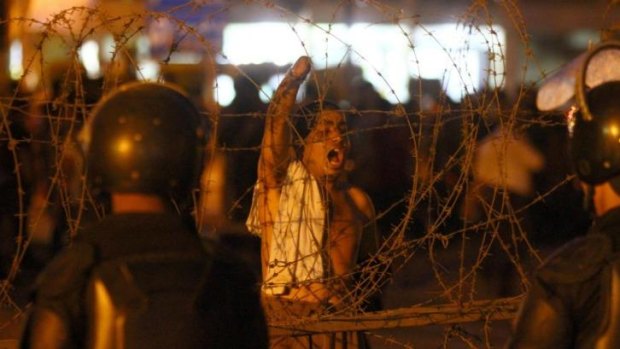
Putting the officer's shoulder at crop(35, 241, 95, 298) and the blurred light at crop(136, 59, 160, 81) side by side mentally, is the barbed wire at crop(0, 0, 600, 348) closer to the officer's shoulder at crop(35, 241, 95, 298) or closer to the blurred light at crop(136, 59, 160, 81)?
the blurred light at crop(136, 59, 160, 81)

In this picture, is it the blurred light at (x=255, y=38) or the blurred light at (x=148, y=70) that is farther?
the blurred light at (x=255, y=38)

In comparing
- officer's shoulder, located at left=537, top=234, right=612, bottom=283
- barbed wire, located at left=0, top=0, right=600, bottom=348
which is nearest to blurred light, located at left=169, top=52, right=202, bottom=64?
barbed wire, located at left=0, top=0, right=600, bottom=348

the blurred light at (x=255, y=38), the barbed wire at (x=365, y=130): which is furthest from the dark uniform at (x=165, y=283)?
the blurred light at (x=255, y=38)

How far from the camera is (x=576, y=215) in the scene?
1355cm

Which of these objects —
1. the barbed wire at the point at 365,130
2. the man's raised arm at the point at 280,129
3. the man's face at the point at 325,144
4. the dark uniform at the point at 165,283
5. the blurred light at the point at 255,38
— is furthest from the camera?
the blurred light at the point at 255,38

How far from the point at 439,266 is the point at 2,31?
570 centimetres

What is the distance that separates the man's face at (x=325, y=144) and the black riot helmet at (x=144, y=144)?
7.61 feet

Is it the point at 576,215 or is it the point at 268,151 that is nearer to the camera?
the point at 268,151

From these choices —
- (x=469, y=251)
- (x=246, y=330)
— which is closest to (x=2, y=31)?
(x=469, y=251)

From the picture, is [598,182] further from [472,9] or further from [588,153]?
[472,9]

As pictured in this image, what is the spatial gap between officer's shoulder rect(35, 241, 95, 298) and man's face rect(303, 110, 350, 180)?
8.40 feet

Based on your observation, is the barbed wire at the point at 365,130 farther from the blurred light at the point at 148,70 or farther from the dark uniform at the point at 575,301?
the dark uniform at the point at 575,301

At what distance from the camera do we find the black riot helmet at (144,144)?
273cm

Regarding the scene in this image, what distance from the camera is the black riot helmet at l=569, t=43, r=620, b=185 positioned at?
9.18 feet
